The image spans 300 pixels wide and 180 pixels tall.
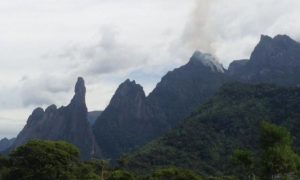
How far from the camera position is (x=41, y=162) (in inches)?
3386

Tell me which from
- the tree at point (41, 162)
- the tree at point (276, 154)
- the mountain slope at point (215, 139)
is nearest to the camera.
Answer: the tree at point (276, 154)

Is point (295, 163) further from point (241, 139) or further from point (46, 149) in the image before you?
point (241, 139)

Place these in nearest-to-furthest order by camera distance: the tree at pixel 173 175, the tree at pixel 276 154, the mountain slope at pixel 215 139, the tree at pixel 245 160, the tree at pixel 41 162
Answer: the tree at pixel 276 154 < the tree at pixel 245 160 < the tree at pixel 41 162 < the tree at pixel 173 175 < the mountain slope at pixel 215 139

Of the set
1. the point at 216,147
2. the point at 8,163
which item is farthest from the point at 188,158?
the point at 8,163

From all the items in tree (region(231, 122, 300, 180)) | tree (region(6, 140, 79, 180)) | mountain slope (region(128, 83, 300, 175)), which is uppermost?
mountain slope (region(128, 83, 300, 175))

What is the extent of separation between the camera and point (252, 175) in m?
63.4

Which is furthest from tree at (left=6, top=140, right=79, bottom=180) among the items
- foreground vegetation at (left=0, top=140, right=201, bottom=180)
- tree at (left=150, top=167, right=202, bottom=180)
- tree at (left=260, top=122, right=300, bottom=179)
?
tree at (left=260, top=122, right=300, bottom=179)

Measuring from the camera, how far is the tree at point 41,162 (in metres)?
84.8

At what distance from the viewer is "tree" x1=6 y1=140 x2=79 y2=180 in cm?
8481

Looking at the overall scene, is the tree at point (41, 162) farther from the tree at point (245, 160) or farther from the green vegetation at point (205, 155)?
the tree at point (245, 160)

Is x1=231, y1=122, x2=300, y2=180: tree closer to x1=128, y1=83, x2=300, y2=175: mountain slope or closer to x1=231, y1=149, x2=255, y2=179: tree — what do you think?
x1=231, y1=149, x2=255, y2=179: tree

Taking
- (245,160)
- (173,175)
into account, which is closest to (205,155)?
(173,175)

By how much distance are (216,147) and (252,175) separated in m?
113

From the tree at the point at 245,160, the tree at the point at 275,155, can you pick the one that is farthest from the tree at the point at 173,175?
the tree at the point at 275,155
